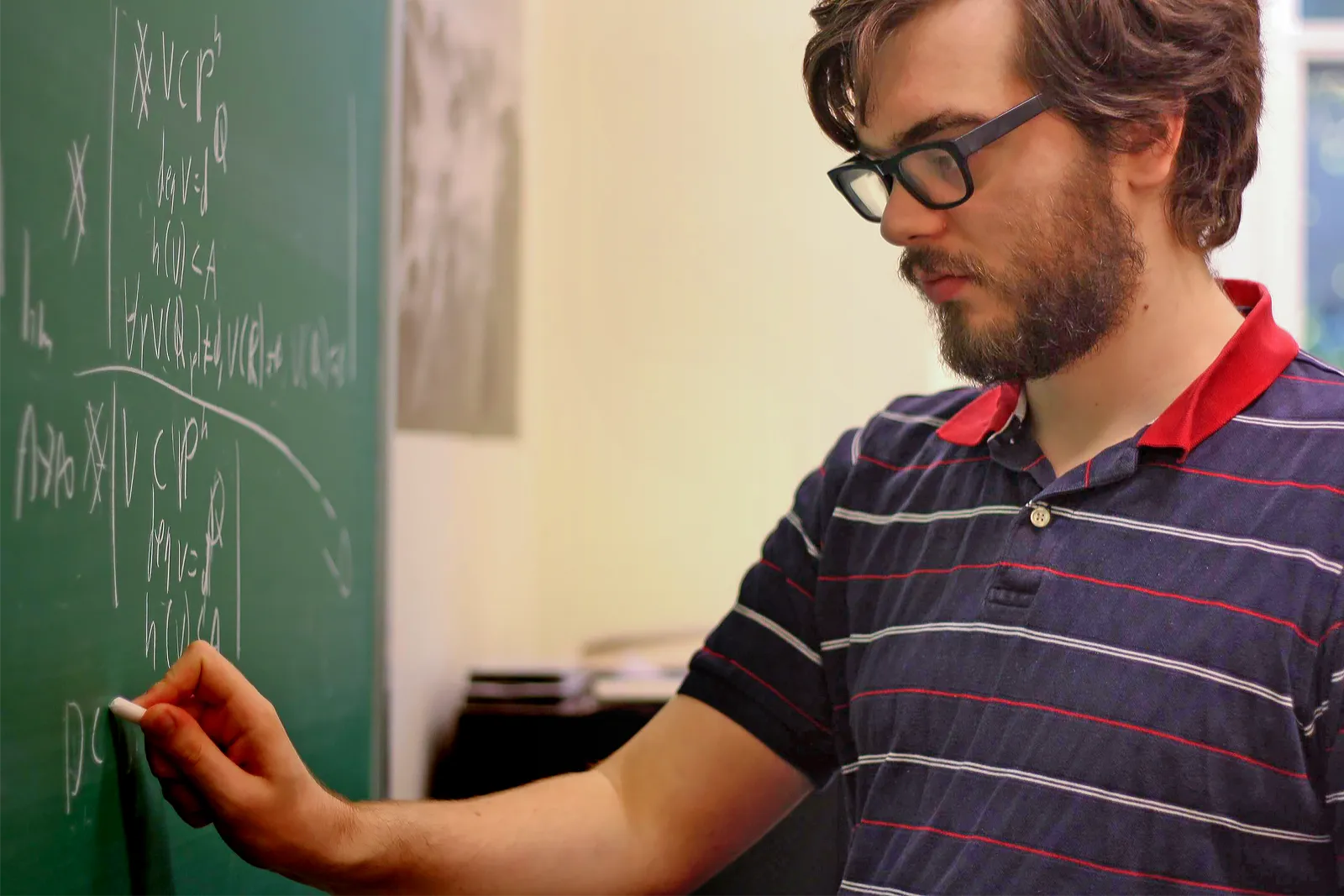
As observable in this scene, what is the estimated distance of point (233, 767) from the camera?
862 millimetres

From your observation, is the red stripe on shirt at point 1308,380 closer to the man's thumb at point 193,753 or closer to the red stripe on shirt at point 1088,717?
the red stripe on shirt at point 1088,717

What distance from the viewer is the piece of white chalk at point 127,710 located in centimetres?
80

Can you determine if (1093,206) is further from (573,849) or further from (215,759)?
(215,759)

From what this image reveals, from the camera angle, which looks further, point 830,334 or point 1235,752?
point 830,334

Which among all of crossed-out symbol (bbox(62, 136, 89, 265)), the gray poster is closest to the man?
crossed-out symbol (bbox(62, 136, 89, 265))

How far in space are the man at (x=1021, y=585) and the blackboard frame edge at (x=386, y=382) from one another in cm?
35

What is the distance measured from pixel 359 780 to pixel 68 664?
26.1 inches

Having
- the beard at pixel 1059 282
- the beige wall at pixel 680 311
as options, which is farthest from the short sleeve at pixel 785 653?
the beige wall at pixel 680 311

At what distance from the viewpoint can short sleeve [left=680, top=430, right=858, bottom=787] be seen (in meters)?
1.23

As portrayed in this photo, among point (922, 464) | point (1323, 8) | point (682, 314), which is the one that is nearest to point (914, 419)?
point (922, 464)

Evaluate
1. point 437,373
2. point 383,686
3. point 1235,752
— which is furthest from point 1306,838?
point 437,373

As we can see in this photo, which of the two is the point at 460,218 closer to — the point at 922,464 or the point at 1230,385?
the point at 922,464

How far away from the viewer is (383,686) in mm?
1486

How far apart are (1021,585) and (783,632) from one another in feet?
0.90
